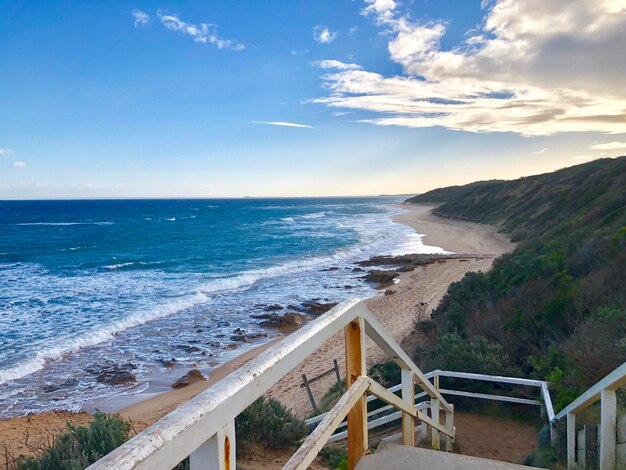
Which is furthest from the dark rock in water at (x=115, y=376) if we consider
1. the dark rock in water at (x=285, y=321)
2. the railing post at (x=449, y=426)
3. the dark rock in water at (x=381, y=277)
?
the dark rock in water at (x=381, y=277)

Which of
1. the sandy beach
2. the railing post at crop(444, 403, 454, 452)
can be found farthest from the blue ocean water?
the railing post at crop(444, 403, 454, 452)

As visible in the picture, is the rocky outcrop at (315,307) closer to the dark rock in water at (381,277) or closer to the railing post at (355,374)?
the dark rock in water at (381,277)

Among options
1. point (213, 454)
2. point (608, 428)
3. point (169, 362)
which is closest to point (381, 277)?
point (169, 362)

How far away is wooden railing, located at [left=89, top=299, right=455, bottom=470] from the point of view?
0.84 m

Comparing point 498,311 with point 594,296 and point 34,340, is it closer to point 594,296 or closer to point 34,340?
point 594,296

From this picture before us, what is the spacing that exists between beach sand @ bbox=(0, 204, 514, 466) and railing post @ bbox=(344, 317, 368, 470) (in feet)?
20.8

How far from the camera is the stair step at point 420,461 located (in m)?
2.30

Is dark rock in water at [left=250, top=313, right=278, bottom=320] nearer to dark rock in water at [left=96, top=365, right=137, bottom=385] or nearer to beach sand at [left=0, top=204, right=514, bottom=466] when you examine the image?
beach sand at [left=0, top=204, right=514, bottom=466]

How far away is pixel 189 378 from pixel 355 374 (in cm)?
1051

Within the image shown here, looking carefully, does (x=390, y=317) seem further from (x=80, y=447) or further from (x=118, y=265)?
(x=118, y=265)

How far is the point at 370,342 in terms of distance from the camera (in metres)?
12.6

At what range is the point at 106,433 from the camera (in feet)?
15.4

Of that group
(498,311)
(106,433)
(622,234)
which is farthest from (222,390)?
(622,234)

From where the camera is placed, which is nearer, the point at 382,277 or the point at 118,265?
the point at 382,277
